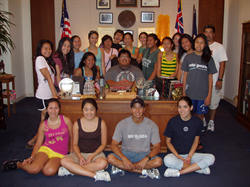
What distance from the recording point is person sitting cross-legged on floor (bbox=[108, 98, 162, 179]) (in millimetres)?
2914

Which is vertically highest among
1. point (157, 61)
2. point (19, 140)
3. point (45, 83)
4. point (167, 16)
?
point (167, 16)

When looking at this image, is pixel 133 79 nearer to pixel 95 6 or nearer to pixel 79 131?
pixel 79 131

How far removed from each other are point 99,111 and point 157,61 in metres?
1.60

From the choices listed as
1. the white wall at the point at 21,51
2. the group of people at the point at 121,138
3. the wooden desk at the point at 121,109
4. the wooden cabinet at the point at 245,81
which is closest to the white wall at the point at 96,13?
the white wall at the point at 21,51

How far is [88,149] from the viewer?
304 cm

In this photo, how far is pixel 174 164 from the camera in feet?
9.68

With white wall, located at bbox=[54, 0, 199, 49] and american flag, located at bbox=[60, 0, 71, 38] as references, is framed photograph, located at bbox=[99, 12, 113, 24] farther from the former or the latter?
american flag, located at bbox=[60, 0, 71, 38]

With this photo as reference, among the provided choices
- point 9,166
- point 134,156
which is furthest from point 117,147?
point 9,166

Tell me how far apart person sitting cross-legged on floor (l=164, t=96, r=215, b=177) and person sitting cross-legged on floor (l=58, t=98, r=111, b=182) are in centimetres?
78

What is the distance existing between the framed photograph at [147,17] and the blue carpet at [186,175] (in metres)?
3.52

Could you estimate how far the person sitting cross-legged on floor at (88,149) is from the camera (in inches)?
111

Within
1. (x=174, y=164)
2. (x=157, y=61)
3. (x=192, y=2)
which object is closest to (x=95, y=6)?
(x=192, y=2)

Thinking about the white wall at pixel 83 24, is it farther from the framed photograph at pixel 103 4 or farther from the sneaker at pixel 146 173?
the sneaker at pixel 146 173

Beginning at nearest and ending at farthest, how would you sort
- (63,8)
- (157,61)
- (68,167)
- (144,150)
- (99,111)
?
1. (68,167)
2. (144,150)
3. (99,111)
4. (157,61)
5. (63,8)
